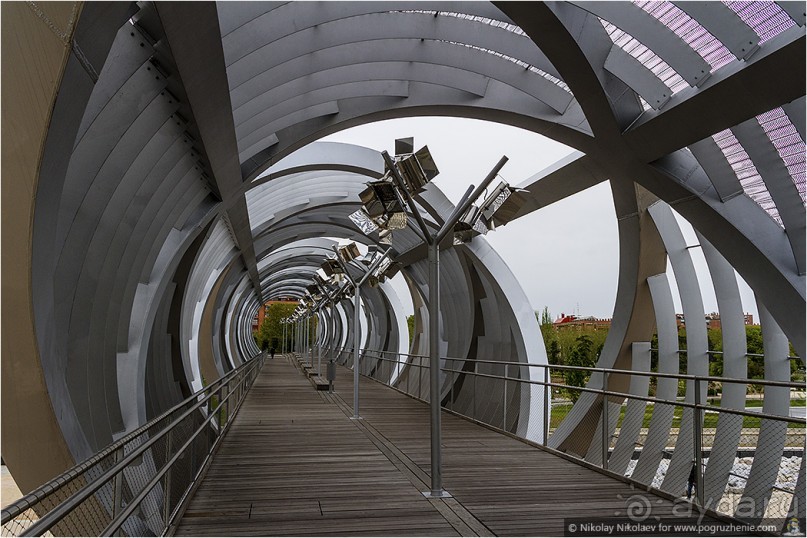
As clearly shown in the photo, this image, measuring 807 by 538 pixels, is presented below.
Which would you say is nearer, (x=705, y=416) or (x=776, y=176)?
(x=705, y=416)

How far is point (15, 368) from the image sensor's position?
4566 millimetres

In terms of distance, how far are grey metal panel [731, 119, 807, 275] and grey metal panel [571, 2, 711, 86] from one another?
143 cm

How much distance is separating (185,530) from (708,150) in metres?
7.93

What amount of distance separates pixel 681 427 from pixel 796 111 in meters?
6.29

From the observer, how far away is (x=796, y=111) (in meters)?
8.37

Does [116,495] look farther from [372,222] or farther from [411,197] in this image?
[372,222]

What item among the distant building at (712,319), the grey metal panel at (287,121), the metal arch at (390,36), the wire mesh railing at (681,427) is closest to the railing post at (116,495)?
the wire mesh railing at (681,427)

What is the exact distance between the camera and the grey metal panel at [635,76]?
898cm

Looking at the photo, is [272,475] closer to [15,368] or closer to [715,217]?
Answer: [15,368]

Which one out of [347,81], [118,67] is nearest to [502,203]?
[347,81]

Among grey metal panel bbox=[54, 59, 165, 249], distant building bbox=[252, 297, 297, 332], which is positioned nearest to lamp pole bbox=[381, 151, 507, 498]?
grey metal panel bbox=[54, 59, 165, 249]

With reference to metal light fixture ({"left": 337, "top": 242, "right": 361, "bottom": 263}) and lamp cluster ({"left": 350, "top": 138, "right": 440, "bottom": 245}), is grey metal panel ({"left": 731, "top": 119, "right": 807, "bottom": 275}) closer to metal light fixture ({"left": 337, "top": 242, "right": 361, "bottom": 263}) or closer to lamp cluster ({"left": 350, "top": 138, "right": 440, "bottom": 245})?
lamp cluster ({"left": 350, "top": 138, "right": 440, "bottom": 245})

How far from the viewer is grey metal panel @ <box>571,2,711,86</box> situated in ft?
26.6

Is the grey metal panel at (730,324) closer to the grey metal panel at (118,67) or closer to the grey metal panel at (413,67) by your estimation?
the grey metal panel at (413,67)
